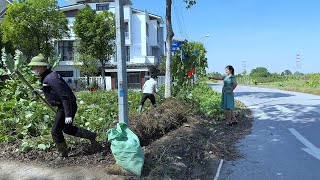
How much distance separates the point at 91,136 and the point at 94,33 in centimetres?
2805

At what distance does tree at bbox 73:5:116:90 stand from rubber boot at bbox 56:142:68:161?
2787 centimetres

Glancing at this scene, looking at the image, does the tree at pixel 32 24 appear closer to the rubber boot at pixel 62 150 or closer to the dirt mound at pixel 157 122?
the dirt mound at pixel 157 122

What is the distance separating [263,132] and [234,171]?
145 inches

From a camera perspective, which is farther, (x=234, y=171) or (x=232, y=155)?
(x=232, y=155)

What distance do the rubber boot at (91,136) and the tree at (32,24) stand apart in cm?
2723

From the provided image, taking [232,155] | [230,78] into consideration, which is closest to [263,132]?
[230,78]

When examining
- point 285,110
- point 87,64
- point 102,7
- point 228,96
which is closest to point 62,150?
point 228,96

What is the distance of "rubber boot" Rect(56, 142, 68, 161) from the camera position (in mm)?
5730

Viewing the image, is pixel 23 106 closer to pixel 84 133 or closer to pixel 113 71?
pixel 84 133

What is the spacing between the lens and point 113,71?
143 ft

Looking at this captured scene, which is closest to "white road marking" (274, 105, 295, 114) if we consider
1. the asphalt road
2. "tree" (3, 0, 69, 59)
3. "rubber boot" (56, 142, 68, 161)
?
the asphalt road

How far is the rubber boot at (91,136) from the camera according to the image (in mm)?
5932

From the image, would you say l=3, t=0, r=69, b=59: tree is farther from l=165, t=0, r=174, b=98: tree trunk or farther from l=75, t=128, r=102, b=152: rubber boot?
l=75, t=128, r=102, b=152: rubber boot

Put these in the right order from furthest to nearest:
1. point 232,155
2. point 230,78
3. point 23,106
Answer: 1. point 230,78
2. point 23,106
3. point 232,155
